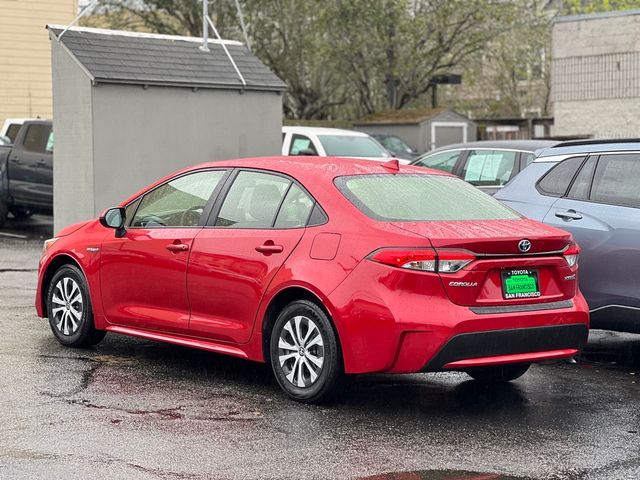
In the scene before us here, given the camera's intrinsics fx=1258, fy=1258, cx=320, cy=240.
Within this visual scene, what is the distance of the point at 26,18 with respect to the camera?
3338cm

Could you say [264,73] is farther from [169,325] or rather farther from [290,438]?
[290,438]

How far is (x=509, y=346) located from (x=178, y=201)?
2740 millimetres

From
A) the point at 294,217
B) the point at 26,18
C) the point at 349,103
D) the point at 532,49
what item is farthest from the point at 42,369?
the point at 532,49

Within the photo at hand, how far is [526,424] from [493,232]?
1.14m

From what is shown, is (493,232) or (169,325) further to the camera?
(169,325)

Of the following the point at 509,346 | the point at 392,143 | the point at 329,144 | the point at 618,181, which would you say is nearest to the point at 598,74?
the point at 392,143

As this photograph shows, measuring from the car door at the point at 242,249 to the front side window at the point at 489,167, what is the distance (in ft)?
20.2

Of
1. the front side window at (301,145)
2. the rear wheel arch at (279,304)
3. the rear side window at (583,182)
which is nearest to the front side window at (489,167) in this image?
the rear side window at (583,182)

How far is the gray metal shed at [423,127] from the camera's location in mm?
36156

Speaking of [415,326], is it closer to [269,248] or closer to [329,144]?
[269,248]

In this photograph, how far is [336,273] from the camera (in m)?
7.39

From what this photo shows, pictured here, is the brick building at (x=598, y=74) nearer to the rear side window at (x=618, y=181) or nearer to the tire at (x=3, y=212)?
the tire at (x=3, y=212)

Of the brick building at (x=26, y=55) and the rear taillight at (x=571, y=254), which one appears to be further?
the brick building at (x=26, y=55)

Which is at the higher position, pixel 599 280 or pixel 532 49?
pixel 532 49
